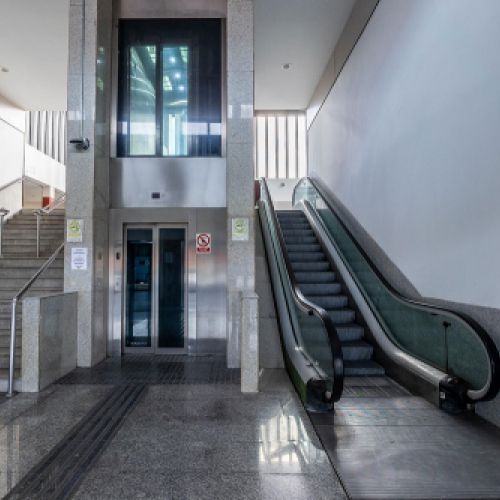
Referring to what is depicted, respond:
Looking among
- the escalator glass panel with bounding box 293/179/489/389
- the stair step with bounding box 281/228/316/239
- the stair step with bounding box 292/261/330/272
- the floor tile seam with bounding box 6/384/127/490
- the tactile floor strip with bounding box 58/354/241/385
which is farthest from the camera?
the stair step with bounding box 281/228/316/239

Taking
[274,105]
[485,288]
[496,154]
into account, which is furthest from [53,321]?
[274,105]

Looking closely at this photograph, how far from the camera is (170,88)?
641 cm

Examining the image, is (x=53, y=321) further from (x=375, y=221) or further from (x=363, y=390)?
(x=375, y=221)

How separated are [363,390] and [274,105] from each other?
1050 centimetres

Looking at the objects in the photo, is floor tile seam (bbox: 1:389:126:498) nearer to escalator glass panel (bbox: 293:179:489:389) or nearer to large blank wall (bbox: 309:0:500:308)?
escalator glass panel (bbox: 293:179:489:389)

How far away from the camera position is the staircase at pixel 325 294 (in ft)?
15.7

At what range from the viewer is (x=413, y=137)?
494 cm

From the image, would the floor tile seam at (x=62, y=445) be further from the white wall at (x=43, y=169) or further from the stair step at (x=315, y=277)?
the white wall at (x=43, y=169)

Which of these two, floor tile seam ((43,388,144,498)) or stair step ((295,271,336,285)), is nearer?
floor tile seam ((43,388,144,498))

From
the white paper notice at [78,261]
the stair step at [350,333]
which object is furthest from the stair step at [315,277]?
the white paper notice at [78,261]

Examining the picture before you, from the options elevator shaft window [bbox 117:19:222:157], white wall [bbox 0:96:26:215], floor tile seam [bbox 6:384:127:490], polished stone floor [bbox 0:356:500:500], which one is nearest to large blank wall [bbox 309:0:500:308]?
polished stone floor [bbox 0:356:500:500]

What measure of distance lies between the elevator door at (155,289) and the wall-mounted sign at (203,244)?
306 millimetres

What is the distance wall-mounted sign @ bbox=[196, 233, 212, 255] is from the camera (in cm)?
602

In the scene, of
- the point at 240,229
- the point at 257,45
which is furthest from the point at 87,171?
the point at 257,45
